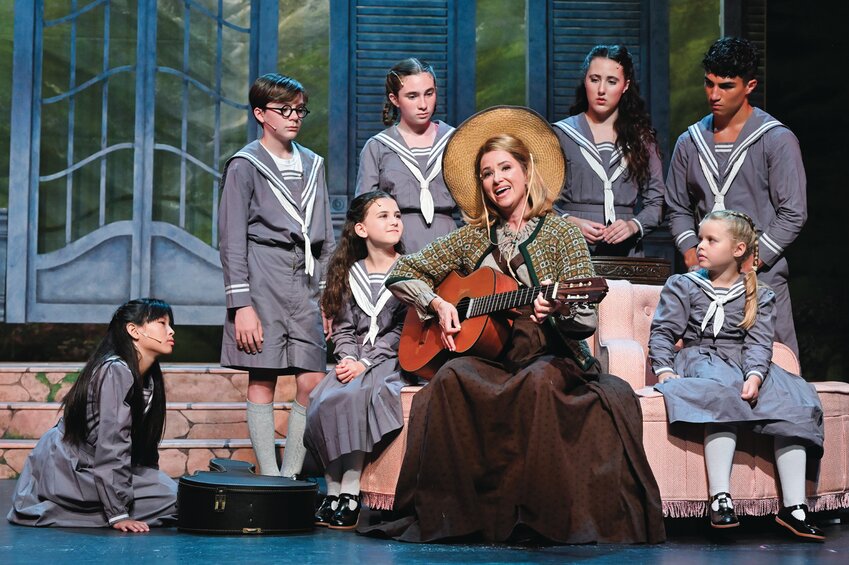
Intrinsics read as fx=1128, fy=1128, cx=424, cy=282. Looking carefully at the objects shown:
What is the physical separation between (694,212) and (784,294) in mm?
587

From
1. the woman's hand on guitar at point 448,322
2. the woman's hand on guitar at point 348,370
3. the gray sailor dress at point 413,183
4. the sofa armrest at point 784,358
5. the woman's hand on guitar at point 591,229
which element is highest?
the gray sailor dress at point 413,183

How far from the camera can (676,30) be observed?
7309 millimetres

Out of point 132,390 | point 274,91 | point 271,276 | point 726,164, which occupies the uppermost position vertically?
point 274,91

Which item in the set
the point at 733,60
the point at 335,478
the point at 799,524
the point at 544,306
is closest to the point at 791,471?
the point at 799,524

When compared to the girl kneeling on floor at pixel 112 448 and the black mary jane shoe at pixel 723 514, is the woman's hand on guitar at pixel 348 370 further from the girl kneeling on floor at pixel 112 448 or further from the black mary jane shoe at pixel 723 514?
the black mary jane shoe at pixel 723 514

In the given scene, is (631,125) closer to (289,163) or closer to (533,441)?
(289,163)

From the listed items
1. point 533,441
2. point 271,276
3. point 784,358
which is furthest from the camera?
point 271,276

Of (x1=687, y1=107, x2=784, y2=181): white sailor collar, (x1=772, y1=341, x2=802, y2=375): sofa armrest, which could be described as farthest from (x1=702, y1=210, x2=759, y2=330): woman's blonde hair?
(x1=687, y1=107, x2=784, y2=181): white sailor collar

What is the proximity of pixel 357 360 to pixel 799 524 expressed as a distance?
175cm

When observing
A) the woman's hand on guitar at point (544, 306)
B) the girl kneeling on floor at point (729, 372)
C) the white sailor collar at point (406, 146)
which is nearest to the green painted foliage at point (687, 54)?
the white sailor collar at point (406, 146)

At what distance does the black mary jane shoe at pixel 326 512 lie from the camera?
13.6 feet

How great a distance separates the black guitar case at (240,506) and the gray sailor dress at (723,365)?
137 cm

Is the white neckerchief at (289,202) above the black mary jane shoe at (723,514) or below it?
above

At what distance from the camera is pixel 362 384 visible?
4238 mm
